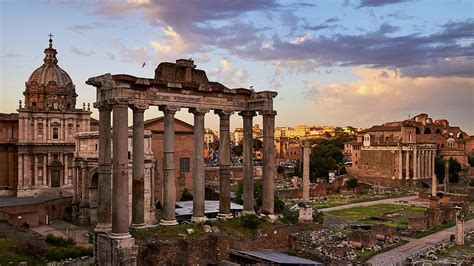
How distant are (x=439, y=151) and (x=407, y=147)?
18.0m

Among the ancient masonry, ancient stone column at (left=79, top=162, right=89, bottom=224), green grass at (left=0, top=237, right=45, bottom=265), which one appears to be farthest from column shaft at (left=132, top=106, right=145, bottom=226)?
ancient stone column at (left=79, top=162, right=89, bottom=224)

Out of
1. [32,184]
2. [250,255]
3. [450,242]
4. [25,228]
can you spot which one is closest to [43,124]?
[32,184]

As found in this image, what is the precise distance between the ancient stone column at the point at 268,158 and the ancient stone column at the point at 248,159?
1.81ft

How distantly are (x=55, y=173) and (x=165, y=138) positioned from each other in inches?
1063

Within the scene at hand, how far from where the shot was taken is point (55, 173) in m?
42.3

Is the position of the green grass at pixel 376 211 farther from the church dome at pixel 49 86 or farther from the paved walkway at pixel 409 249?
the church dome at pixel 49 86

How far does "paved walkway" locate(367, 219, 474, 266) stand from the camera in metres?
26.4

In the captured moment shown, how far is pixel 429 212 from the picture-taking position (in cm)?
4203

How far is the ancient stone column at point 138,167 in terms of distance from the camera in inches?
671

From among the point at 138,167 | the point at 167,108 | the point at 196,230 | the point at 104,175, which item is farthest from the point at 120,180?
the point at 196,230

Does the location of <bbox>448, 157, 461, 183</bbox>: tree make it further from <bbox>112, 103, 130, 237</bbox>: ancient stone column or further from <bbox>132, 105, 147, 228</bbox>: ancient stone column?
<bbox>112, 103, 130, 237</bbox>: ancient stone column

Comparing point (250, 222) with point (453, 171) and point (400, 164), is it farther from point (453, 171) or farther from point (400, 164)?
point (453, 171)

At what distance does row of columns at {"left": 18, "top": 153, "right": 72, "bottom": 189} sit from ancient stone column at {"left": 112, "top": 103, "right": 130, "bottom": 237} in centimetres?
2827

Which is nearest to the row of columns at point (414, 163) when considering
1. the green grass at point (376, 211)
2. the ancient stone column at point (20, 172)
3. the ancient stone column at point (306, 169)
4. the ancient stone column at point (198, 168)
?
the green grass at point (376, 211)
